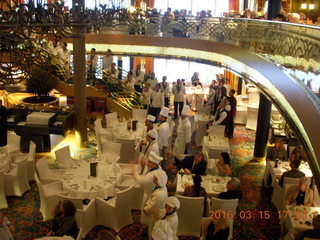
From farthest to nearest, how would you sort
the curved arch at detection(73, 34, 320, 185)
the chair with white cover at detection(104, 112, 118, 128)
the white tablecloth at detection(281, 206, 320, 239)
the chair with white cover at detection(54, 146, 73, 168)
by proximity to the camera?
1. the chair with white cover at detection(104, 112, 118, 128)
2. the chair with white cover at detection(54, 146, 73, 168)
3. the white tablecloth at detection(281, 206, 320, 239)
4. the curved arch at detection(73, 34, 320, 185)

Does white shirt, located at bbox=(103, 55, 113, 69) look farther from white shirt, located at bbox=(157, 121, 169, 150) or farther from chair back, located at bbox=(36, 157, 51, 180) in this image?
chair back, located at bbox=(36, 157, 51, 180)

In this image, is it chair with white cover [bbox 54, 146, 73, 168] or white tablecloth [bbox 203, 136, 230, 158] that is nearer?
chair with white cover [bbox 54, 146, 73, 168]

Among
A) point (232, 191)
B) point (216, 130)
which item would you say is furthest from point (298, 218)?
point (216, 130)

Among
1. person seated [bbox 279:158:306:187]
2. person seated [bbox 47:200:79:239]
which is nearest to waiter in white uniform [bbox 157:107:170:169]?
person seated [bbox 279:158:306:187]

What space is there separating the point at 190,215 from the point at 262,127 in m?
4.60

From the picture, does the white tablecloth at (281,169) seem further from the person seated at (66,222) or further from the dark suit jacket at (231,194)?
the person seated at (66,222)

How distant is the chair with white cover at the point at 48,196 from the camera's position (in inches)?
297

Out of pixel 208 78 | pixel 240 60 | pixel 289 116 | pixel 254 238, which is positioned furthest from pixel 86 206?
pixel 208 78

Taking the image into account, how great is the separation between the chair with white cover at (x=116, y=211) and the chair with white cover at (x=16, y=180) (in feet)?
6.69

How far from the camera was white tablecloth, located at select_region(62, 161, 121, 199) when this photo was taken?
7.53m

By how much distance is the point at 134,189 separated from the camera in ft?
26.4

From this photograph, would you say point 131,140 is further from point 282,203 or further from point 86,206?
point 282,203

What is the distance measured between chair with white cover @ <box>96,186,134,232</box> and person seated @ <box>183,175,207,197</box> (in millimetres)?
982

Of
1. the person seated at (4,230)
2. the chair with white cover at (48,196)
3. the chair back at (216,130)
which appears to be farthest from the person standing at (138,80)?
Answer: the person seated at (4,230)
